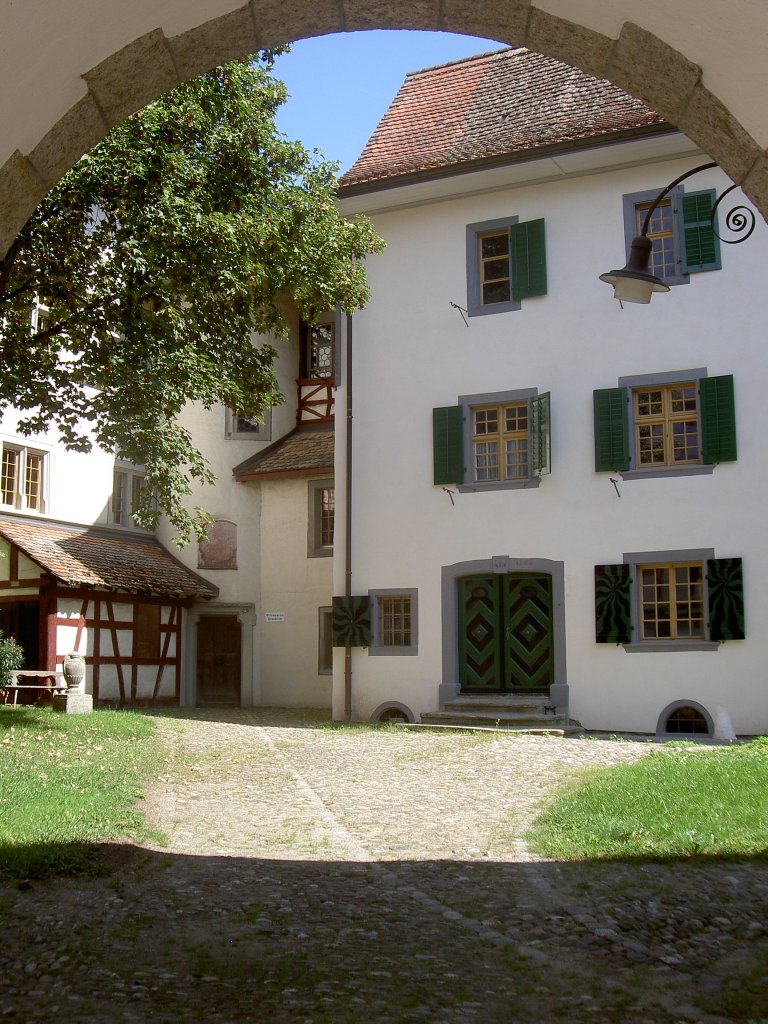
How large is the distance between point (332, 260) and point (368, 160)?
6.34 m

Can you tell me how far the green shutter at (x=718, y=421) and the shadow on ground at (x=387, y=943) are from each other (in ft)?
33.1

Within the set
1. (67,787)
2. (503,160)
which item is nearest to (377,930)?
(67,787)

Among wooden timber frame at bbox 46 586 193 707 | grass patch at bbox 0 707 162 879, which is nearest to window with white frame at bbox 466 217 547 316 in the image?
grass patch at bbox 0 707 162 879

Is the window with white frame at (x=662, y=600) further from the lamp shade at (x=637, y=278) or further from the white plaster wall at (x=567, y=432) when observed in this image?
the lamp shade at (x=637, y=278)

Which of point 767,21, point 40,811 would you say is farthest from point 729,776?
point 767,21

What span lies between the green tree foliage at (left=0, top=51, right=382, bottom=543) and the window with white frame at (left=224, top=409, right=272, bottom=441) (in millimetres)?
10984

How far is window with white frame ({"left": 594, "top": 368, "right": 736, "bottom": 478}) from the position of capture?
16.1m

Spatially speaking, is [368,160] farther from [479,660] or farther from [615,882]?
[615,882]

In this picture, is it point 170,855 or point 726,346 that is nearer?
point 170,855

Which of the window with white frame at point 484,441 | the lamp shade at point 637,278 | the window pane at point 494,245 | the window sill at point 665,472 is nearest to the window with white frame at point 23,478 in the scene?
the window with white frame at point 484,441

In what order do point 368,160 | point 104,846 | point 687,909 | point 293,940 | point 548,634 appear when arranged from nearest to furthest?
1. point 293,940
2. point 687,909
3. point 104,846
4. point 548,634
5. point 368,160

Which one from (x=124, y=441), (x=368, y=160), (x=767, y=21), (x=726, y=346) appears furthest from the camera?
(x=368, y=160)

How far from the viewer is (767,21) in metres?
3.64

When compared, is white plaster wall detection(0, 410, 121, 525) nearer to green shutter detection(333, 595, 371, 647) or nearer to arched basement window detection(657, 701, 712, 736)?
green shutter detection(333, 595, 371, 647)
